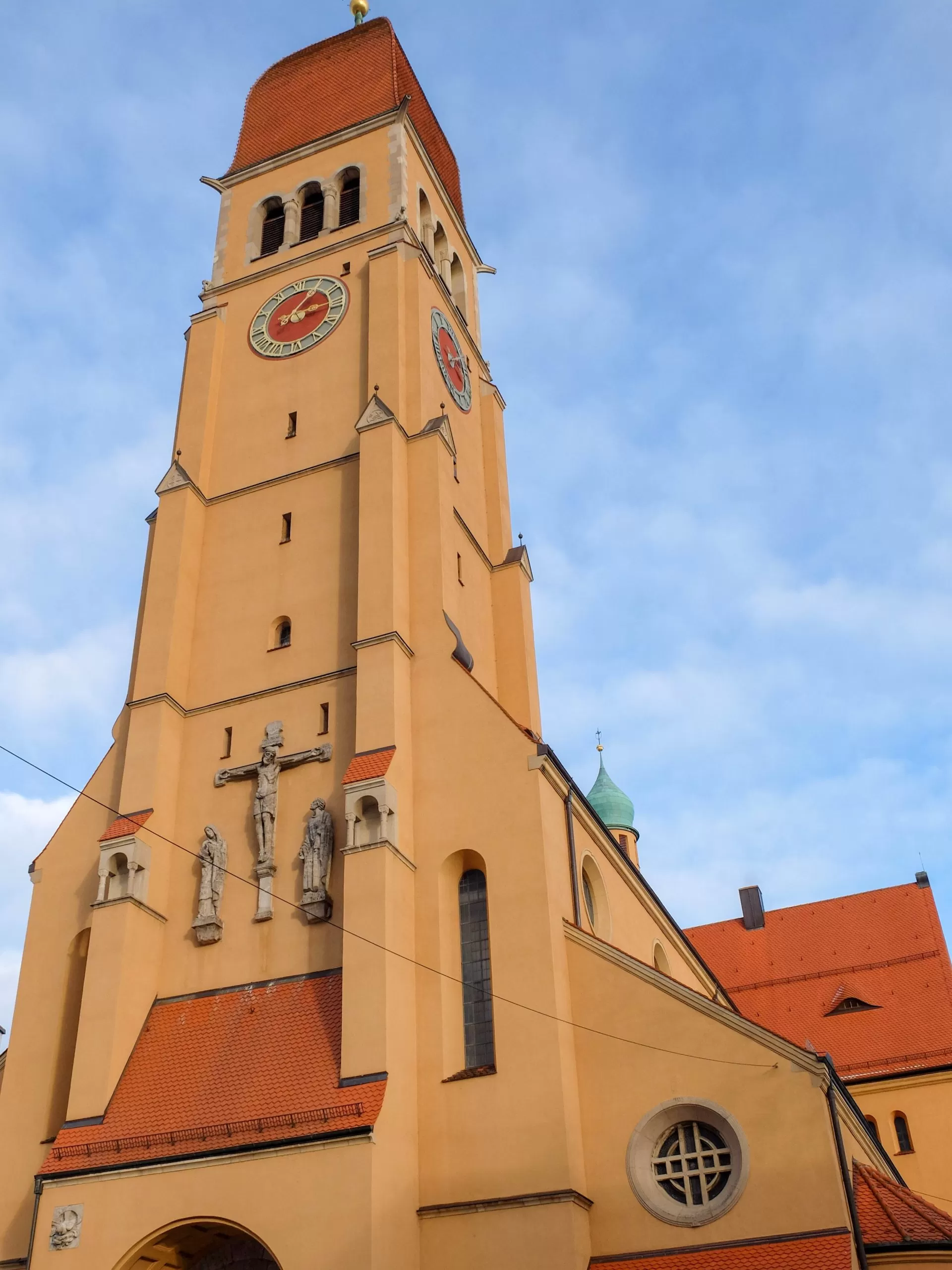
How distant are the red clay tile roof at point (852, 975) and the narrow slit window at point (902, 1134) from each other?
1.11 meters

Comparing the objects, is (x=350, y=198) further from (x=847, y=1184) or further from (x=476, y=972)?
(x=847, y=1184)

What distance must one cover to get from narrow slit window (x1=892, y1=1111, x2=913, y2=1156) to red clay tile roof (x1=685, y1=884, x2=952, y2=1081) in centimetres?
111

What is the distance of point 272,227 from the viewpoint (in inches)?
1144

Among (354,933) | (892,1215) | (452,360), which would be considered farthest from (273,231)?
(892,1215)

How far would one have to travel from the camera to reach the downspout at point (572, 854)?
1942 cm

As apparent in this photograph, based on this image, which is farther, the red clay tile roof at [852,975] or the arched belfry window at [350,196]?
the red clay tile roof at [852,975]

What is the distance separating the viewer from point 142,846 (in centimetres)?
1973

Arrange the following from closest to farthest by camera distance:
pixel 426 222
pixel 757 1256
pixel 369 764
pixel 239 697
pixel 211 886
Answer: pixel 757 1256 → pixel 369 764 → pixel 211 886 → pixel 239 697 → pixel 426 222

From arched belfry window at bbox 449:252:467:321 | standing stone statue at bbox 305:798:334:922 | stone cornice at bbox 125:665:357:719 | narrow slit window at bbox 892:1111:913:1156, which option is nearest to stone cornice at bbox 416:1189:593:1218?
standing stone statue at bbox 305:798:334:922

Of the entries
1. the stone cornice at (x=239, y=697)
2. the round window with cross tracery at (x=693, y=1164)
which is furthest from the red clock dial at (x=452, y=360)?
the round window with cross tracery at (x=693, y=1164)

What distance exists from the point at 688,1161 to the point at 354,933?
5171mm

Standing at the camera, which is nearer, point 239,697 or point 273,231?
point 239,697

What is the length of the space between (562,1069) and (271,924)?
486 cm

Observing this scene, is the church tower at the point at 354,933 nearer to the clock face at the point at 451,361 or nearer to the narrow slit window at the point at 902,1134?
the clock face at the point at 451,361
